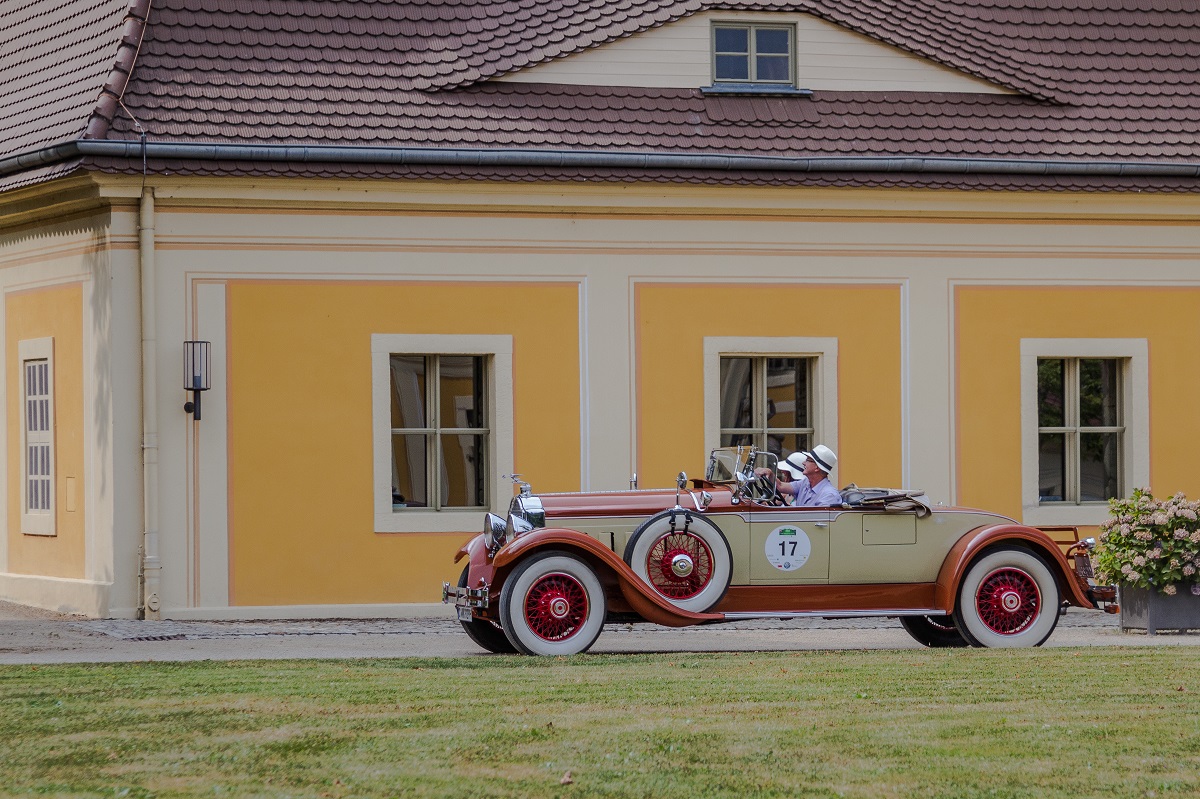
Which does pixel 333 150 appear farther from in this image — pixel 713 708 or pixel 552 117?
pixel 713 708

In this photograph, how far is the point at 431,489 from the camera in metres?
15.7

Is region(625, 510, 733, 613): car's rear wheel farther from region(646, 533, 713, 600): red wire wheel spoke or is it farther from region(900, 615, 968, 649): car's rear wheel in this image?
region(900, 615, 968, 649): car's rear wheel

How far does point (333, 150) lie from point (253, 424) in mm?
2386

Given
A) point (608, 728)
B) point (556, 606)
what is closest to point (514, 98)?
point (556, 606)

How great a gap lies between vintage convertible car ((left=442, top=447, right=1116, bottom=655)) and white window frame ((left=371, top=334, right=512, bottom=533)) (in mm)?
3072

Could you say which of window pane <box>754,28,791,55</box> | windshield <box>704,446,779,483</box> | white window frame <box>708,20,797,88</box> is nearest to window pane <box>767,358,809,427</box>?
white window frame <box>708,20,797,88</box>

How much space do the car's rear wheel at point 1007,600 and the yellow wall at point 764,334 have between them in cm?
379

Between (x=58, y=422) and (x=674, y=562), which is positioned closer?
(x=674, y=562)

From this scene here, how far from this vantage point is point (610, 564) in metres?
11.8

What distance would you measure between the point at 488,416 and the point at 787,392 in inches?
107

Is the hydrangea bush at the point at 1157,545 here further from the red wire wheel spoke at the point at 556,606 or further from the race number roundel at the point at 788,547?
the red wire wheel spoke at the point at 556,606

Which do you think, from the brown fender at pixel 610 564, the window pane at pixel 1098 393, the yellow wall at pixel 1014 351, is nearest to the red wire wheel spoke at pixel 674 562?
the brown fender at pixel 610 564

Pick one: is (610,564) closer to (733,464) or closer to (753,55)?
(733,464)

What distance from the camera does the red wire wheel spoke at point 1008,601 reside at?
12.3 metres
